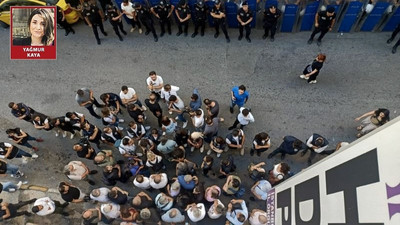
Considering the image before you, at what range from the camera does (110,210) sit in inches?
256

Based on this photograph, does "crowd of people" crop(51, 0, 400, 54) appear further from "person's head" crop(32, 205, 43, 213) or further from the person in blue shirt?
"person's head" crop(32, 205, 43, 213)

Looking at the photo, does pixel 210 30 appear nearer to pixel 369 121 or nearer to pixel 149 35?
pixel 149 35

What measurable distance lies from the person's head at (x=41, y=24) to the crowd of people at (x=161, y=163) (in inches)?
90.2

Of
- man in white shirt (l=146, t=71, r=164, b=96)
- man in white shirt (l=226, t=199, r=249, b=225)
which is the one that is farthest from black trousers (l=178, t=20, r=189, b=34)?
man in white shirt (l=226, t=199, r=249, b=225)

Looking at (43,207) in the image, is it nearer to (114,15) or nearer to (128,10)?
(114,15)

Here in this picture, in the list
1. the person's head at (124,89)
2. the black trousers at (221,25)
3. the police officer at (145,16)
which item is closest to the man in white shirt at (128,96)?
the person's head at (124,89)

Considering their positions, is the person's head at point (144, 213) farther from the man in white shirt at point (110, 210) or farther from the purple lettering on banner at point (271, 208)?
the purple lettering on banner at point (271, 208)

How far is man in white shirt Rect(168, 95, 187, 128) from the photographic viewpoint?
778 cm

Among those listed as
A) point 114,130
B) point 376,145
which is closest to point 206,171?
point 114,130

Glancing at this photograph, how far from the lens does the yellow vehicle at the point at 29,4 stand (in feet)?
33.3

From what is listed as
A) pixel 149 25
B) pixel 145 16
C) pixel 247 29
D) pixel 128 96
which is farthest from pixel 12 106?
pixel 247 29

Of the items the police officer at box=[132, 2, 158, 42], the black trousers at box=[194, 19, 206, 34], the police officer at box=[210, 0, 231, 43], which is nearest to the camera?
the police officer at box=[210, 0, 231, 43]

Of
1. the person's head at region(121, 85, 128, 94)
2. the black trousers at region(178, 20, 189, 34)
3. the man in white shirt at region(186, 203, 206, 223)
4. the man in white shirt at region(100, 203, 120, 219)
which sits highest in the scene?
the black trousers at region(178, 20, 189, 34)
